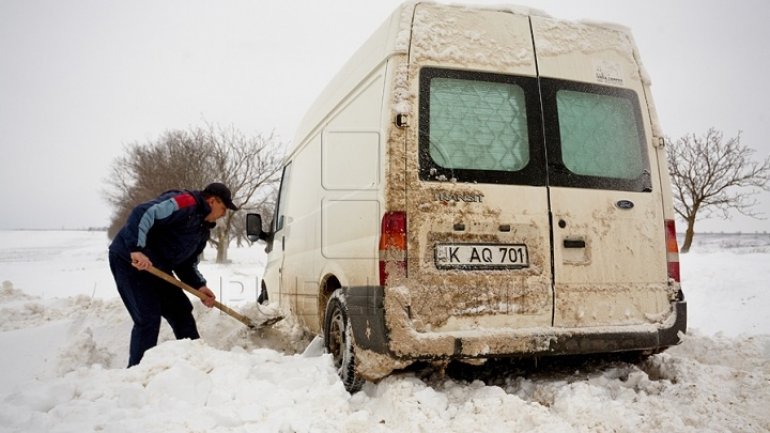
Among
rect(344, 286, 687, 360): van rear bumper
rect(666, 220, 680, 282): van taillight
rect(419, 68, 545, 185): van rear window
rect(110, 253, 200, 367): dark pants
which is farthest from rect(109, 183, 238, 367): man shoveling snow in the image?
rect(666, 220, 680, 282): van taillight

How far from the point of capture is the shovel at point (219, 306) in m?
3.95

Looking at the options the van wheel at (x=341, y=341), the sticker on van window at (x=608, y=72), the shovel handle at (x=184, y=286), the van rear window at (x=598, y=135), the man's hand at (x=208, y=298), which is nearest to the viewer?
the van wheel at (x=341, y=341)

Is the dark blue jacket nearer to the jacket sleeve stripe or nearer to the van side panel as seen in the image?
the jacket sleeve stripe

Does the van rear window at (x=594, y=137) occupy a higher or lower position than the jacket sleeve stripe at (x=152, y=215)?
higher

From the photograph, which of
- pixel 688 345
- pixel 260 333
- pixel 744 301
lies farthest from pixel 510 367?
pixel 744 301

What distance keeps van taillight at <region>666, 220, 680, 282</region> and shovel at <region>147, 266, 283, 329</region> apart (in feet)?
11.8

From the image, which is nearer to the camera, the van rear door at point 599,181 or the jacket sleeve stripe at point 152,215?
the van rear door at point 599,181

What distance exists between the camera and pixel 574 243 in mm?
2869

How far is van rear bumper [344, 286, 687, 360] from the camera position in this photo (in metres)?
2.61

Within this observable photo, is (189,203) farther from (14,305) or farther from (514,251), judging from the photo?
(14,305)

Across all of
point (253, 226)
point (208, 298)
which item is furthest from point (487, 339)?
point (253, 226)

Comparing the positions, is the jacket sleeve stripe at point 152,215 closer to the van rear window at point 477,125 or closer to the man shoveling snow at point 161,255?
the man shoveling snow at point 161,255

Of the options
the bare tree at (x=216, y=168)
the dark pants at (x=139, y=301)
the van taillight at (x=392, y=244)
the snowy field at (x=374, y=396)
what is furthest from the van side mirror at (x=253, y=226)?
the bare tree at (x=216, y=168)

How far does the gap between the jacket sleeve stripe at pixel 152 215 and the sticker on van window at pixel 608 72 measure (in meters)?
3.45
